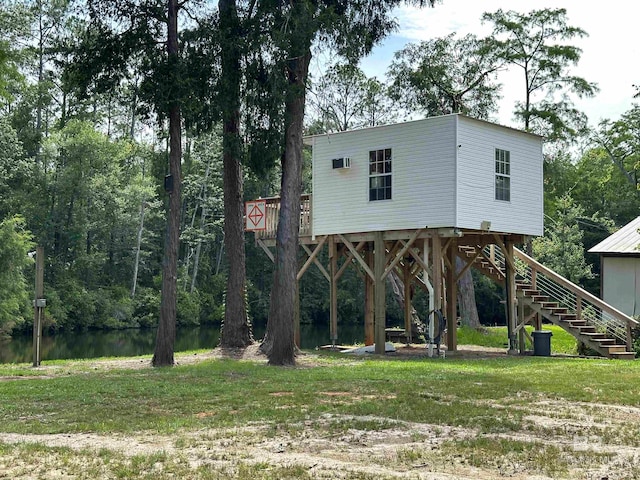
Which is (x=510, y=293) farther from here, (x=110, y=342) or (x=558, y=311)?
(x=110, y=342)

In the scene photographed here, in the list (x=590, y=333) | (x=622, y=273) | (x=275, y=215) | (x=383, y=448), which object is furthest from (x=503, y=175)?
(x=383, y=448)

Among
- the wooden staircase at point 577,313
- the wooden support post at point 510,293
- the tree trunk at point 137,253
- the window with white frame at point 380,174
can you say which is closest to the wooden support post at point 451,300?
the wooden staircase at point 577,313

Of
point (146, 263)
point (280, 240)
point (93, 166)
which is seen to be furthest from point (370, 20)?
point (146, 263)

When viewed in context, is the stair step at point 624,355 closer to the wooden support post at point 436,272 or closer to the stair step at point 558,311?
the stair step at point 558,311

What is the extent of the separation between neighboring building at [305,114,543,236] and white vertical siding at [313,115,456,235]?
0.08 ft

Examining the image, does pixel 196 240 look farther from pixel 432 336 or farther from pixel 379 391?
pixel 379 391

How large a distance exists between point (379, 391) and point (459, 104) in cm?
2365

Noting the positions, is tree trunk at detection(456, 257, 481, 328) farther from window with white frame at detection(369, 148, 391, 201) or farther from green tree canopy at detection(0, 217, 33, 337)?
green tree canopy at detection(0, 217, 33, 337)

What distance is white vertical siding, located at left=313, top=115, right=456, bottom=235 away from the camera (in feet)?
69.5

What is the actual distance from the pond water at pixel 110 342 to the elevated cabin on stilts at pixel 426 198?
11.5 metres

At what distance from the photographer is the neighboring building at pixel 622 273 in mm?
28203

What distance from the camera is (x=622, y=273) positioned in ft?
93.7

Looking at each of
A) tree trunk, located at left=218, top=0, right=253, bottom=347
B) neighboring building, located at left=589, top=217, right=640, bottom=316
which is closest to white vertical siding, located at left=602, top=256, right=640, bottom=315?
neighboring building, located at left=589, top=217, right=640, bottom=316

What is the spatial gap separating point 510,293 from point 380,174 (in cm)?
504
